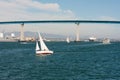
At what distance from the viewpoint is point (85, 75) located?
145 ft

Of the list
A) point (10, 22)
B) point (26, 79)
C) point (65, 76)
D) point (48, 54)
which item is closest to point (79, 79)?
point (65, 76)

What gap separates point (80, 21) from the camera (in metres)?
191

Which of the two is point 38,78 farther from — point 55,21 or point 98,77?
point 55,21

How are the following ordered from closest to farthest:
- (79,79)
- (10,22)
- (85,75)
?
1. (79,79)
2. (85,75)
3. (10,22)

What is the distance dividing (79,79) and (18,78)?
6911 mm

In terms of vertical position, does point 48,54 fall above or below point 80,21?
below

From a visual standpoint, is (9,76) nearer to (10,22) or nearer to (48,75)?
(48,75)

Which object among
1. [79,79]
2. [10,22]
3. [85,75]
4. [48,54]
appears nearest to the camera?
[79,79]

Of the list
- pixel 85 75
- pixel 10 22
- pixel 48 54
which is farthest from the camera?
pixel 10 22

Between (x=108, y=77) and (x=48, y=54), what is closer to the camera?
(x=108, y=77)

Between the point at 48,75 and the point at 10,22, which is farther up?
the point at 10,22

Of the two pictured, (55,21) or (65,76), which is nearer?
(65,76)

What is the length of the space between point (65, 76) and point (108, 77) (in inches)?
197

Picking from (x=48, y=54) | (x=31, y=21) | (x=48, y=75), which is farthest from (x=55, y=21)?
(x=48, y=75)
